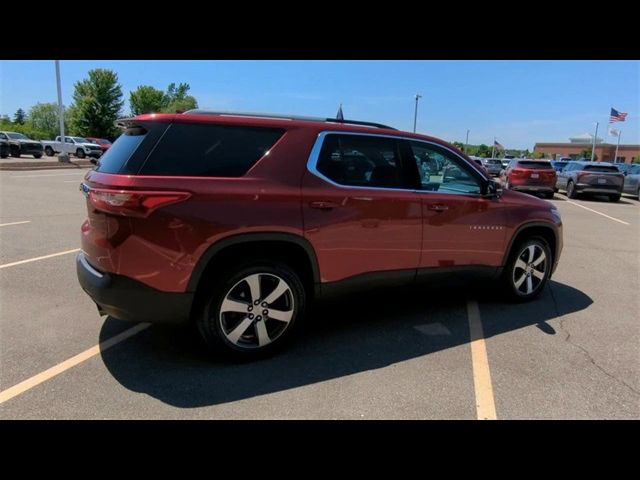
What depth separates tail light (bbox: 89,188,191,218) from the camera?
2.86 m

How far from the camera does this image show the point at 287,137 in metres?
3.41

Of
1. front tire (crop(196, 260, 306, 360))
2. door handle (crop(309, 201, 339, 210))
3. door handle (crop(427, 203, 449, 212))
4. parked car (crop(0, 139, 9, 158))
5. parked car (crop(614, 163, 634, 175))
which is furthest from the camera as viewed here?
parked car (crop(0, 139, 9, 158))

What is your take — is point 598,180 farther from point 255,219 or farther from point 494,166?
point 255,219

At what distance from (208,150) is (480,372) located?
2.56 meters

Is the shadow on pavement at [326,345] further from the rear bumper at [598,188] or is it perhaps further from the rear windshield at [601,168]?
the rear windshield at [601,168]

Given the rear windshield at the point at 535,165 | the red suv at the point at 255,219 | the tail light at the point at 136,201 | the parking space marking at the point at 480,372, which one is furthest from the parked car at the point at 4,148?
the parking space marking at the point at 480,372

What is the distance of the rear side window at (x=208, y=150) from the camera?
3.01 metres

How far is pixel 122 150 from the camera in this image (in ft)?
10.4

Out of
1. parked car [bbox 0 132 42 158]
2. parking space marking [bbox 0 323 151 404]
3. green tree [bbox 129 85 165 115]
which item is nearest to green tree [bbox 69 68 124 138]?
green tree [bbox 129 85 165 115]

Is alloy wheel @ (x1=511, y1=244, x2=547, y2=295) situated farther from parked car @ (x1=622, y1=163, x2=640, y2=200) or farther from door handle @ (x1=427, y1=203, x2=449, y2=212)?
parked car @ (x1=622, y1=163, x2=640, y2=200)

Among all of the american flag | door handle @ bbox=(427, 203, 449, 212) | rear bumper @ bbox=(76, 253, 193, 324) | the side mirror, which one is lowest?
rear bumper @ bbox=(76, 253, 193, 324)

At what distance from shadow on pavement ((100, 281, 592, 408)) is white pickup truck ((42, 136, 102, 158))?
34.6 meters

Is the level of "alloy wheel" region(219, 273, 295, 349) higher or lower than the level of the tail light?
lower
